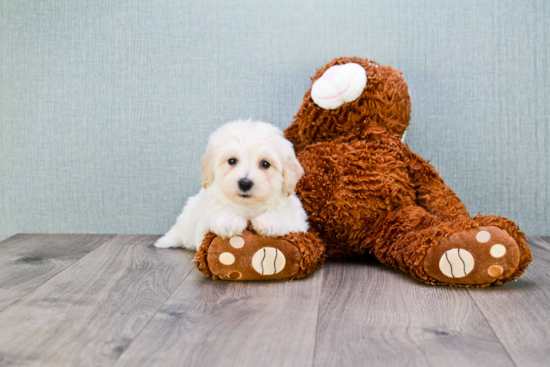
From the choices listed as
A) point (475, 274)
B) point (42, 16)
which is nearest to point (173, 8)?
point (42, 16)

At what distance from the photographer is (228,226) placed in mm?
1473

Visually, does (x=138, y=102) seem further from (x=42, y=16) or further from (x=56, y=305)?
(x=56, y=305)

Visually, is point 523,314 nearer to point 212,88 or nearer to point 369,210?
point 369,210

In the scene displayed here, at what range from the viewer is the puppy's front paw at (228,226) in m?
1.47

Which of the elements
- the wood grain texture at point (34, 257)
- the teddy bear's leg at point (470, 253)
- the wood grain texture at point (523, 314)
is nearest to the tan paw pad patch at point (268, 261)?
the teddy bear's leg at point (470, 253)

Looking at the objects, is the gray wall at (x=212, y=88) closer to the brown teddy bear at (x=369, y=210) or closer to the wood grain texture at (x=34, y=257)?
the wood grain texture at (x=34, y=257)

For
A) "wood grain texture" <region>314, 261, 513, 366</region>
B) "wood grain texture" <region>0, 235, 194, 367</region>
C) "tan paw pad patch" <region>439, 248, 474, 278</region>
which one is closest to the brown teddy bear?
"tan paw pad patch" <region>439, 248, 474, 278</region>

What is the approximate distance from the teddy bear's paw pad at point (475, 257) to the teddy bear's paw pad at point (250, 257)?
0.44 m

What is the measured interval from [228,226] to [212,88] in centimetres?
91

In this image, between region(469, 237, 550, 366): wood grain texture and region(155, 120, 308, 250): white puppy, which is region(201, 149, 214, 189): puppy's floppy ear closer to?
region(155, 120, 308, 250): white puppy

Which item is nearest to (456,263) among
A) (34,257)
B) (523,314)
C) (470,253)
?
(470,253)

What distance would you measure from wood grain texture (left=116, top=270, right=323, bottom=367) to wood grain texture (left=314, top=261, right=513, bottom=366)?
50 mm

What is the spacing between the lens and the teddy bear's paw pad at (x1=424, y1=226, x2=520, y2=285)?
1.37 metres

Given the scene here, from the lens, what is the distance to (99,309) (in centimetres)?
128
